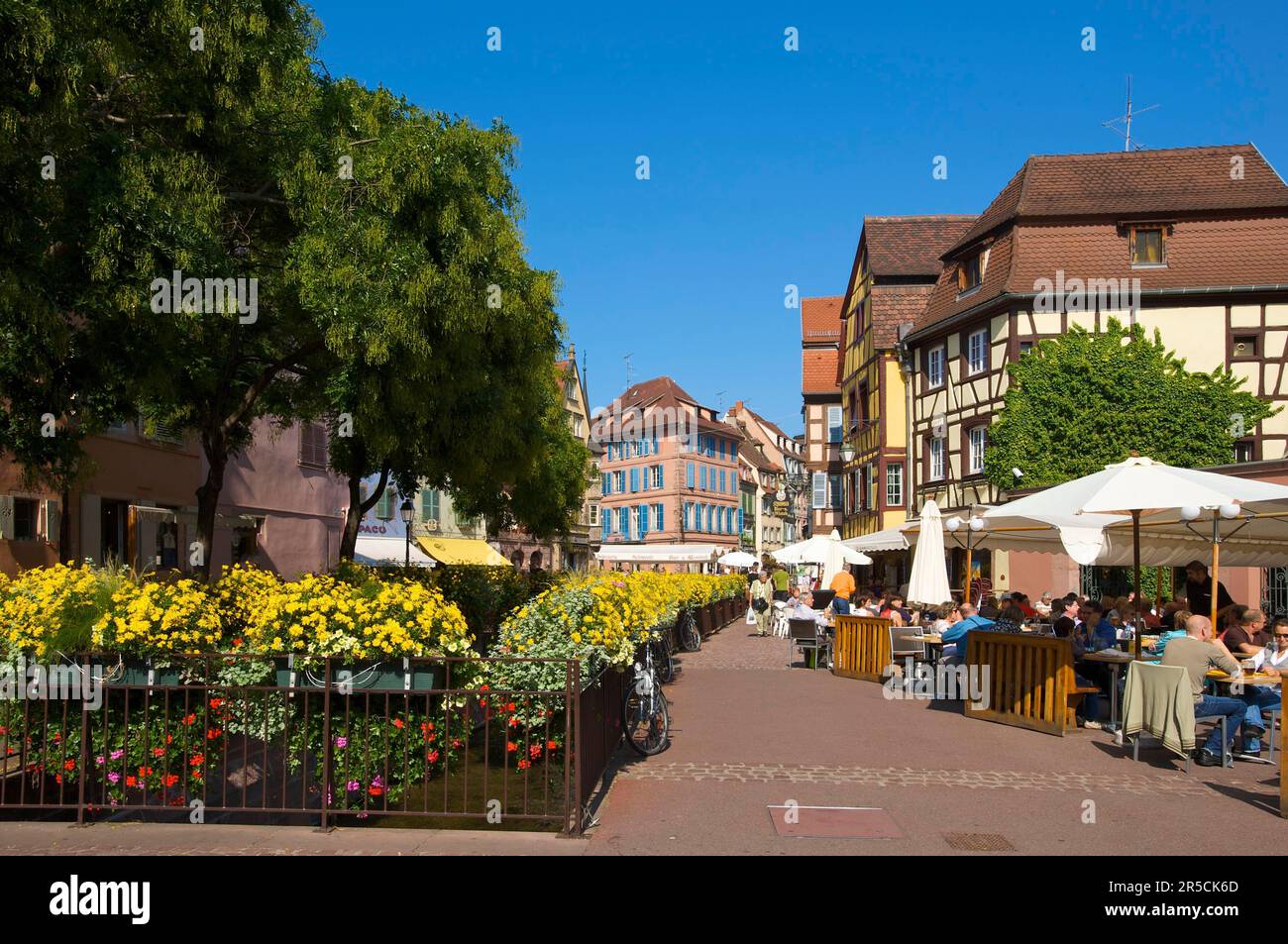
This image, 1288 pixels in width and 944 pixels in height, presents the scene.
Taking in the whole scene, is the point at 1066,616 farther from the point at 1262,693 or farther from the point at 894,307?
the point at 894,307

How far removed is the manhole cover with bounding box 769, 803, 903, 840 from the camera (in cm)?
702

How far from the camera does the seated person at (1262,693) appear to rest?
405 inches

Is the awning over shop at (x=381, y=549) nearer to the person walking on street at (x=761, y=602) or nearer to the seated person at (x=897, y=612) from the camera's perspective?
the person walking on street at (x=761, y=602)

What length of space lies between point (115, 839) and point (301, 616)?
5.74 ft

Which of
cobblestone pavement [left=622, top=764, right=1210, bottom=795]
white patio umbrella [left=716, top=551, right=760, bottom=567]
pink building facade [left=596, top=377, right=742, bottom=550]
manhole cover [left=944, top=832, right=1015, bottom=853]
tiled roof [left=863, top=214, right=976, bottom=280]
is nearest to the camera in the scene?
manhole cover [left=944, top=832, right=1015, bottom=853]

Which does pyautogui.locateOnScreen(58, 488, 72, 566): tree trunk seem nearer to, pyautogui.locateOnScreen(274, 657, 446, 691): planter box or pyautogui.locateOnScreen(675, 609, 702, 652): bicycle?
pyautogui.locateOnScreen(675, 609, 702, 652): bicycle

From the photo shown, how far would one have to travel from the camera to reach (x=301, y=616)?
7.37m

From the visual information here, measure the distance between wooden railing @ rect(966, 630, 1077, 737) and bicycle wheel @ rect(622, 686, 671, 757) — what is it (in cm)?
438

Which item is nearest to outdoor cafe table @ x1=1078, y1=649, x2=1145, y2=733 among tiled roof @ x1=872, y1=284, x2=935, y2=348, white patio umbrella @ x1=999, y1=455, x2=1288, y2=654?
white patio umbrella @ x1=999, y1=455, x2=1288, y2=654

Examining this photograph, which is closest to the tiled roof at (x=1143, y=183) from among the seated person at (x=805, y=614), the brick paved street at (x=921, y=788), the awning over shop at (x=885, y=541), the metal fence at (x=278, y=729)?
the awning over shop at (x=885, y=541)

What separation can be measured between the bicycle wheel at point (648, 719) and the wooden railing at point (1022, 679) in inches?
173

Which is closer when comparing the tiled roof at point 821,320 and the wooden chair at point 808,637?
the wooden chair at point 808,637

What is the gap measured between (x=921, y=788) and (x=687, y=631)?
1449 cm

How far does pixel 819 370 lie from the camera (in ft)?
174
